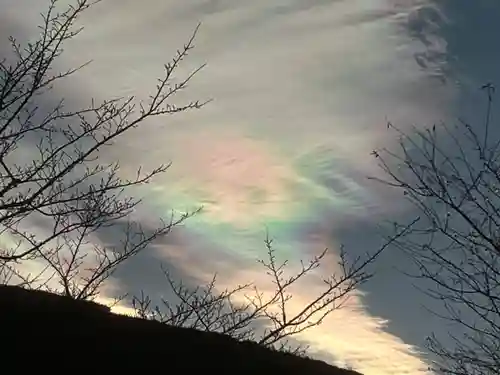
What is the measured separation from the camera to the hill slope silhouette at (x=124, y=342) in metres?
5.00

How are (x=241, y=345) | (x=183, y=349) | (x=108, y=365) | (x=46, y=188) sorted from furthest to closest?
1. (x=46, y=188)
2. (x=241, y=345)
3. (x=183, y=349)
4. (x=108, y=365)

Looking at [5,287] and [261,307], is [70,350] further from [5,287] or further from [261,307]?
[261,307]

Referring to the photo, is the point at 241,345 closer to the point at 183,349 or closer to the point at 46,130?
the point at 183,349

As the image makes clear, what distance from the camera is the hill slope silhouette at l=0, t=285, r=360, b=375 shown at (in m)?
5.00

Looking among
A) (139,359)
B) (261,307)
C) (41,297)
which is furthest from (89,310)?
(261,307)

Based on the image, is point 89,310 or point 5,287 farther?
point 5,287

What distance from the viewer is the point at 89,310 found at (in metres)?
5.86

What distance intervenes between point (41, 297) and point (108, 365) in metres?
1.61

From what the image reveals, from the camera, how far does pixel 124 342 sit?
5215mm

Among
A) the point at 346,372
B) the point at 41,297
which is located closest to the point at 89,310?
the point at 41,297

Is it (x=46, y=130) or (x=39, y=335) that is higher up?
(x=46, y=130)

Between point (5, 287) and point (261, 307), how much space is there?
618cm

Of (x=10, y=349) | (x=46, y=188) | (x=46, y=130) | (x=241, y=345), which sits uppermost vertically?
(x=46, y=130)

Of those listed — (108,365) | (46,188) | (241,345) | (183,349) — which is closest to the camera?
(108,365)
